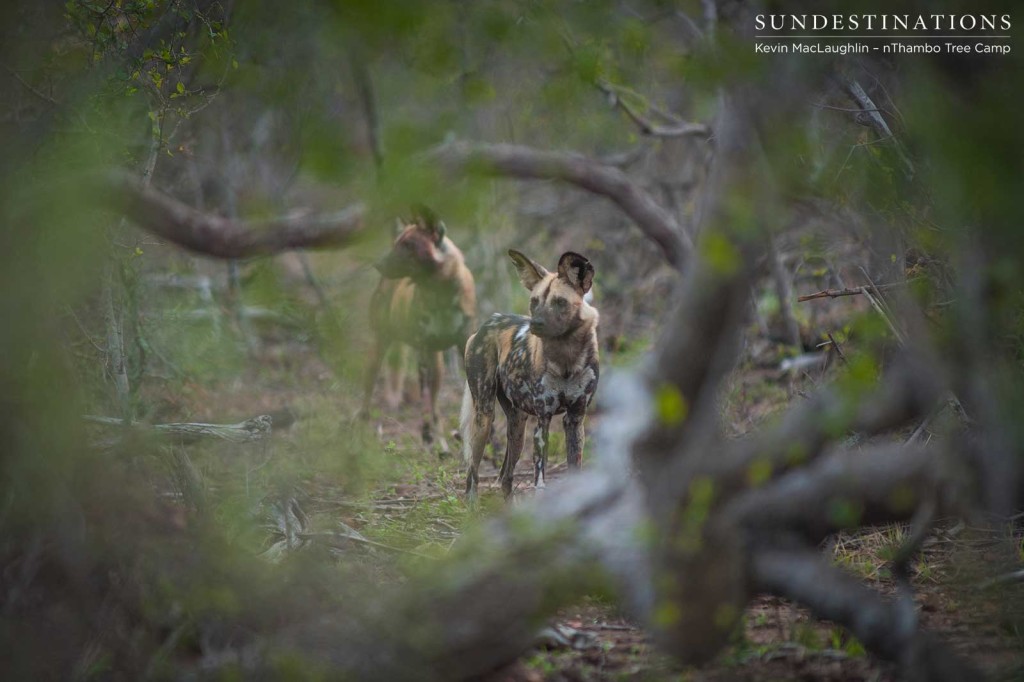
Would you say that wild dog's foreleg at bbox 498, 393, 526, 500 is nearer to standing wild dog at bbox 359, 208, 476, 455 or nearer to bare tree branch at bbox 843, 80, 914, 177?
standing wild dog at bbox 359, 208, 476, 455

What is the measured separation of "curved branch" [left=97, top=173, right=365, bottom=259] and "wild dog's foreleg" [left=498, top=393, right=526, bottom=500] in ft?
10.2

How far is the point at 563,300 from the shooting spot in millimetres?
5355

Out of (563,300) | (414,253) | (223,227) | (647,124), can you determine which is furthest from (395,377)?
(223,227)

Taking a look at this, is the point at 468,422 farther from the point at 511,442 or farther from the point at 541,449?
the point at 541,449

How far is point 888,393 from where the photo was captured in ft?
9.46

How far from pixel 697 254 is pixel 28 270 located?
7.19ft

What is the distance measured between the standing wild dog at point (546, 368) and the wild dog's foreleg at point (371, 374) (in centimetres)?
211

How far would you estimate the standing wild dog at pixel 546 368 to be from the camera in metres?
5.39

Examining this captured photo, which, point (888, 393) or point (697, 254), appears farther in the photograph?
point (888, 393)

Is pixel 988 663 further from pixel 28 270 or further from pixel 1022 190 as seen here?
pixel 28 270

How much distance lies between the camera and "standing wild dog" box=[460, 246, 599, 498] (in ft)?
17.7

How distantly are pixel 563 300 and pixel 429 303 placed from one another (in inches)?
96.8

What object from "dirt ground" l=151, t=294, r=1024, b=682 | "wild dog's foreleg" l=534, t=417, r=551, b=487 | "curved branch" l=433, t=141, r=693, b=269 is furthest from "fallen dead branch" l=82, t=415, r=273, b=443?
"curved branch" l=433, t=141, r=693, b=269

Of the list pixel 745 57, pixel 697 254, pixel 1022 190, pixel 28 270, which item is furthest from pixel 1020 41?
pixel 28 270
